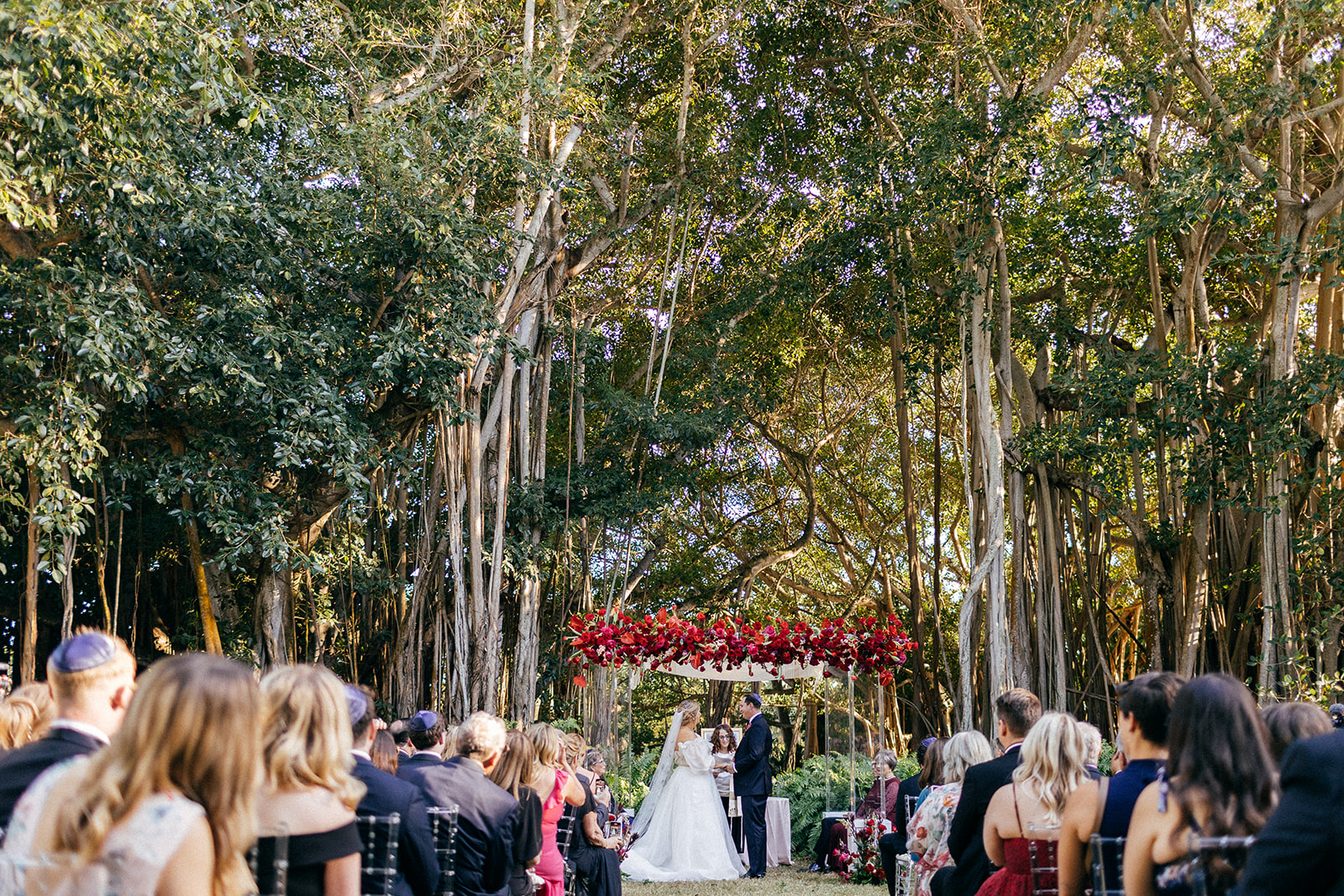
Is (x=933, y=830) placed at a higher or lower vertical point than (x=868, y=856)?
higher

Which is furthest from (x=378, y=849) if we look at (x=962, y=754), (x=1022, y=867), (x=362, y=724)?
(x=962, y=754)

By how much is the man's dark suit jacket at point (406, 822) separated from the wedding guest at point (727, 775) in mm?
5718

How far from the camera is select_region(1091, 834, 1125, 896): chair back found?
2.21 meters

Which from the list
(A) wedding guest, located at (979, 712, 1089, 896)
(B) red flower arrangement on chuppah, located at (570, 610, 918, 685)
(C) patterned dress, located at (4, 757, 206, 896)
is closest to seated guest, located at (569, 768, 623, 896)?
(B) red flower arrangement on chuppah, located at (570, 610, 918, 685)

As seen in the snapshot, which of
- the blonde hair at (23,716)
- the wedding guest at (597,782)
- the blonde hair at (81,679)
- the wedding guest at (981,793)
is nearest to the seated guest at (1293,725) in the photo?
the wedding guest at (981,793)

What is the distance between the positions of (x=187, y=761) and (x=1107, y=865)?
1859 mm

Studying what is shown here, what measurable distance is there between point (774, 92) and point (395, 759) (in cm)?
938

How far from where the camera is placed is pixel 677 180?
448 inches

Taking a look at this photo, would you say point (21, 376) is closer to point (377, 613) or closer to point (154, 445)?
point (154, 445)

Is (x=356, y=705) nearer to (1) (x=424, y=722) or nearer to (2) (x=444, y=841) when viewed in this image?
(2) (x=444, y=841)

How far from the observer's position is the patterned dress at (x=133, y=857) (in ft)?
4.90

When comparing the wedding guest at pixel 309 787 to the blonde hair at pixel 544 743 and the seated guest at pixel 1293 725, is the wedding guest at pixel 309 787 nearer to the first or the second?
→ the seated guest at pixel 1293 725

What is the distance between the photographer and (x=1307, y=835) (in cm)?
129

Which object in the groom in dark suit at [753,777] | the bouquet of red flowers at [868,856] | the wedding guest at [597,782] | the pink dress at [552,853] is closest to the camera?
the pink dress at [552,853]
